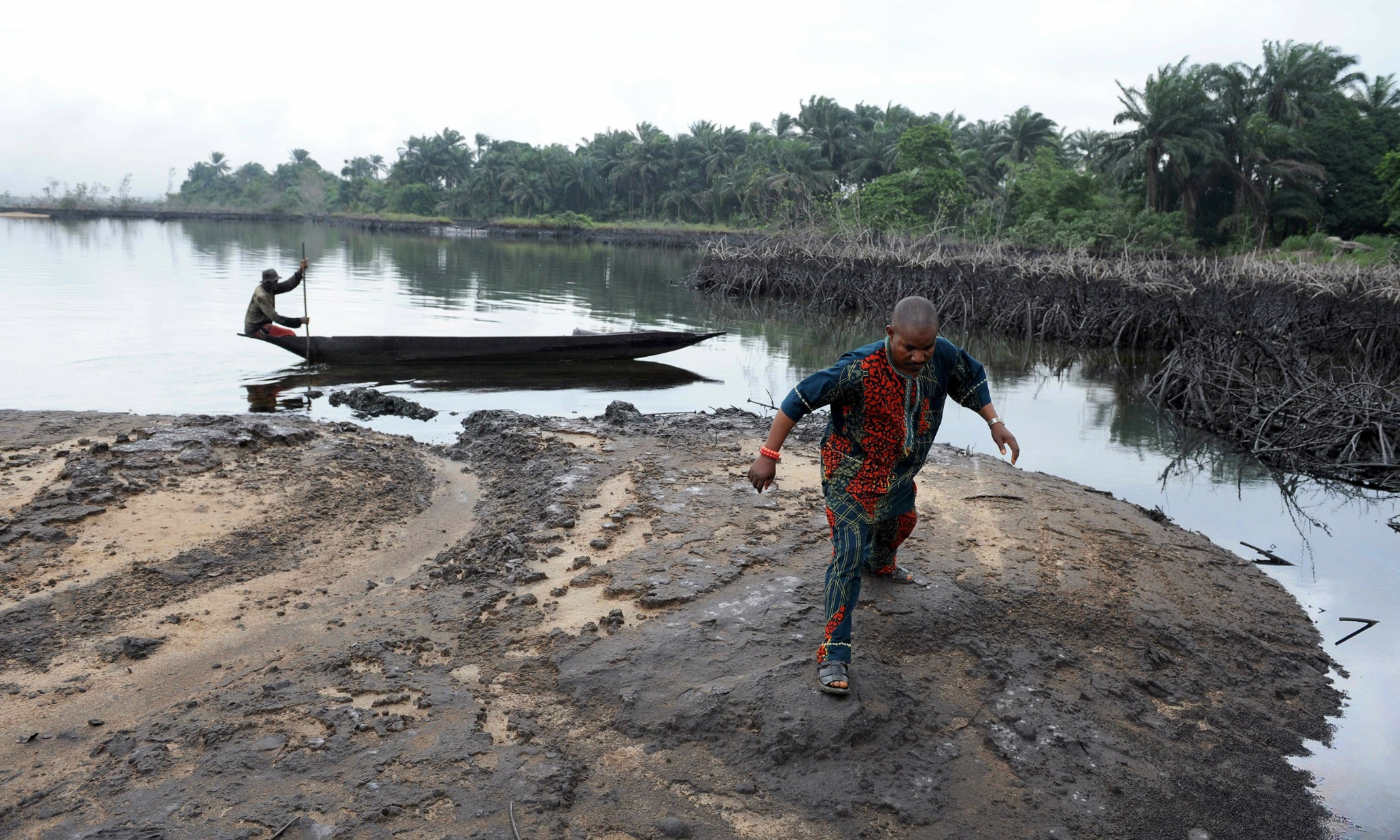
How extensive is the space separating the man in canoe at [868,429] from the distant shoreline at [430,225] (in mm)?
49151

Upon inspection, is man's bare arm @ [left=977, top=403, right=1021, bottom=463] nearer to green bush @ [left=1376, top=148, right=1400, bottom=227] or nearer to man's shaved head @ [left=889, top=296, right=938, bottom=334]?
man's shaved head @ [left=889, top=296, right=938, bottom=334]

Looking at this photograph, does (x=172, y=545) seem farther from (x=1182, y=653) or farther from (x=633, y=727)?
(x=1182, y=653)

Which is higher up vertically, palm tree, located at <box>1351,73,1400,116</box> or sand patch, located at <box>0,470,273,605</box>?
palm tree, located at <box>1351,73,1400,116</box>

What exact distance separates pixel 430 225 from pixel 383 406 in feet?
193

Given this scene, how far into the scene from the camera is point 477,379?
39.4 feet

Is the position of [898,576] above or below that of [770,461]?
below

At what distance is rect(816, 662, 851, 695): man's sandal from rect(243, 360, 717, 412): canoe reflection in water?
8693 millimetres

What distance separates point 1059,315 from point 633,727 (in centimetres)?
1694

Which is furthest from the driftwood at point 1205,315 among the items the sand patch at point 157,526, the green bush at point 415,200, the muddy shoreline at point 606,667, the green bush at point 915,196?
the green bush at point 415,200

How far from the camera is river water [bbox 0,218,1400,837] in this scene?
5348 millimetres

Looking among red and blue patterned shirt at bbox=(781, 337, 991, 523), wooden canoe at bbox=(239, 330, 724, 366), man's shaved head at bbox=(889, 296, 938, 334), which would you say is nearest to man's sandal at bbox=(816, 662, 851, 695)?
red and blue patterned shirt at bbox=(781, 337, 991, 523)

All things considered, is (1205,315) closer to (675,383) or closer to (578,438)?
(675,383)

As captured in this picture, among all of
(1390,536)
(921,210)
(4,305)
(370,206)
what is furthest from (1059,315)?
(370,206)

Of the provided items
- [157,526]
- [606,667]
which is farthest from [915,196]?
[606,667]
